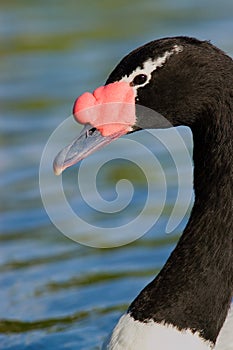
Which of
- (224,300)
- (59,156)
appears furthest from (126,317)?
(59,156)

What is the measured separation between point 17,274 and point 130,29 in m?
6.35

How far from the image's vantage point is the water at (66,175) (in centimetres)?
915

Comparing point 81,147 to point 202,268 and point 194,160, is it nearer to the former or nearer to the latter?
point 194,160

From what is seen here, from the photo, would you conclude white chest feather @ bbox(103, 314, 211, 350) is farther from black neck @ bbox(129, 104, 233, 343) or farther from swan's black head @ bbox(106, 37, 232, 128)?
swan's black head @ bbox(106, 37, 232, 128)

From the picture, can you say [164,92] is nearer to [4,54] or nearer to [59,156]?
[59,156]

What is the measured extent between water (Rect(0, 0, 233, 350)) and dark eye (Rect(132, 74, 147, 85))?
230 cm

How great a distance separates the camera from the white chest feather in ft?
23.5

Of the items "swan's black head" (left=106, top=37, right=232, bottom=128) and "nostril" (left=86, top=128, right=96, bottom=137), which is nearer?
"swan's black head" (left=106, top=37, right=232, bottom=128)

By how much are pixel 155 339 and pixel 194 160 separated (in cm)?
101

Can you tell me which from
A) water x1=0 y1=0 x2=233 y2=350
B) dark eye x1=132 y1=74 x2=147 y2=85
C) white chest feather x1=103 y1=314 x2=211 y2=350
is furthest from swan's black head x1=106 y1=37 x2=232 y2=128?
water x1=0 y1=0 x2=233 y2=350

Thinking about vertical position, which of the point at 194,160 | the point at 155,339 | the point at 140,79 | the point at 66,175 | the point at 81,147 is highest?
the point at 66,175

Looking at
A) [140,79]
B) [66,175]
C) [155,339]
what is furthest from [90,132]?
[66,175]

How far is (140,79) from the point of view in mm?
6906

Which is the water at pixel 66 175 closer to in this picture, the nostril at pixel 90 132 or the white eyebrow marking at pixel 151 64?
the nostril at pixel 90 132
